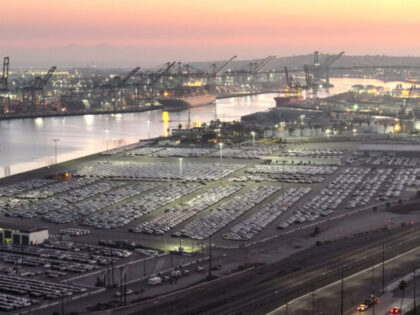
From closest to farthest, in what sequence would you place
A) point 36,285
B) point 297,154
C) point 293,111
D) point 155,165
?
1. point 36,285
2. point 155,165
3. point 297,154
4. point 293,111

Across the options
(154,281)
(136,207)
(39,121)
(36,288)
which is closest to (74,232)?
(136,207)

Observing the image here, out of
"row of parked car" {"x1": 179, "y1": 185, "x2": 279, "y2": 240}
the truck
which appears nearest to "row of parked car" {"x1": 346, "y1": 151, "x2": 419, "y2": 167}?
"row of parked car" {"x1": 179, "y1": 185, "x2": 279, "y2": 240}

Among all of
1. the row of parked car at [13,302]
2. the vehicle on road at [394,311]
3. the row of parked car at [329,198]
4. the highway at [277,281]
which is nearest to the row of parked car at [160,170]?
the row of parked car at [329,198]

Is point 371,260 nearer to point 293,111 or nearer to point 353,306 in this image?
point 353,306

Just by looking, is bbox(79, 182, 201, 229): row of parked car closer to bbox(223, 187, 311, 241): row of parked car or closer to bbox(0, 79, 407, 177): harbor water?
bbox(223, 187, 311, 241): row of parked car

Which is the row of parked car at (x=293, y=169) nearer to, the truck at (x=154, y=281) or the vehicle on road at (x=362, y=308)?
the truck at (x=154, y=281)

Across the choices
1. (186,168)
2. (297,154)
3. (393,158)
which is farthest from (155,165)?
(393,158)

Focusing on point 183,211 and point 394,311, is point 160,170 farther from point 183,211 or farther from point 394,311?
point 394,311
